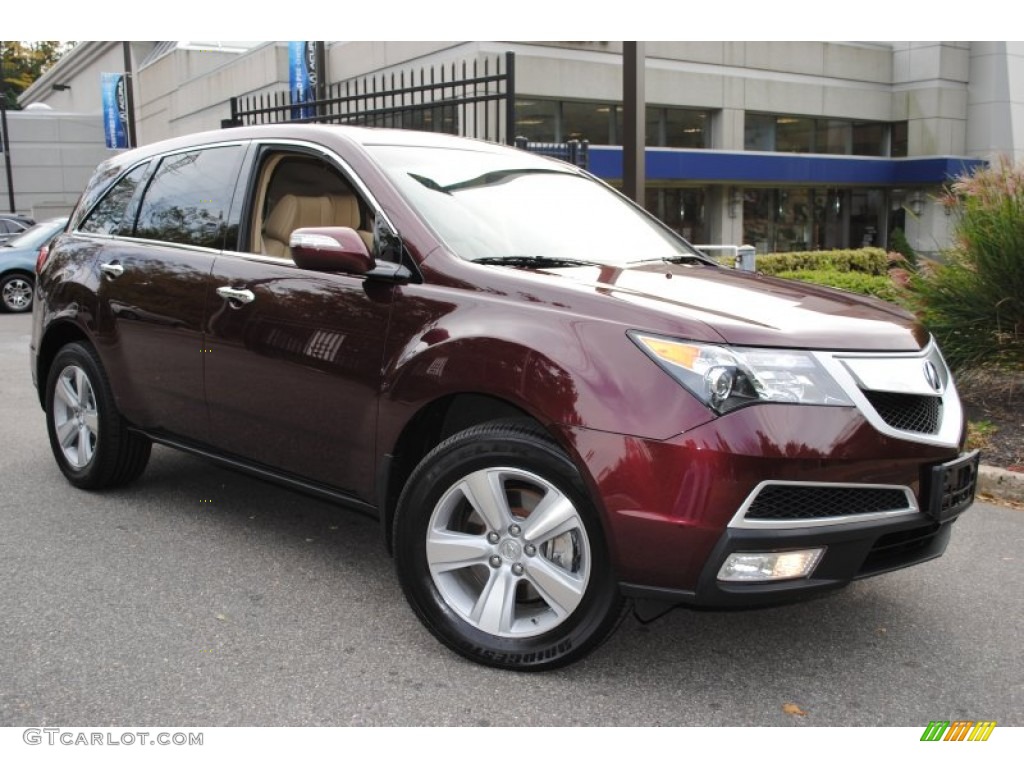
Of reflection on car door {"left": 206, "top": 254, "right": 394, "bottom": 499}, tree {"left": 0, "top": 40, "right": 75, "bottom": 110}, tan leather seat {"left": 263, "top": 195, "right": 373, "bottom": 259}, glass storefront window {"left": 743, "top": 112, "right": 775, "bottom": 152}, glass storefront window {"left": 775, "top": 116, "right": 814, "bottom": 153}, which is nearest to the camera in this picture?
reflection on car door {"left": 206, "top": 254, "right": 394, "bottom": 499}

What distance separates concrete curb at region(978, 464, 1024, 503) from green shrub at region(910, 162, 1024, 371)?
1453 mm

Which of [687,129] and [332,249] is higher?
[687,129]

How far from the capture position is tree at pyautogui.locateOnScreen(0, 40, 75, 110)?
65.0 metres

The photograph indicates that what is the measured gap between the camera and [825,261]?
1975cm

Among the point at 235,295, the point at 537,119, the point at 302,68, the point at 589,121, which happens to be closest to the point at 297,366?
the point at 235,295

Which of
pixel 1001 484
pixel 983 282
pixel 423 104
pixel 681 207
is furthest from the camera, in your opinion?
pixel 681 207

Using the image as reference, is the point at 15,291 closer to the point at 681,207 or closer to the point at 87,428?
the point at 87,428

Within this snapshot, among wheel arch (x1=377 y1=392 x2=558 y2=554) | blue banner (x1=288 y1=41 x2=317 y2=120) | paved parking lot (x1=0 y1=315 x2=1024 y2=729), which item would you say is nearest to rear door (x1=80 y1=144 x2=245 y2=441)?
paved parking lot (x1=0 y1=315 x2=1024 y2=729)

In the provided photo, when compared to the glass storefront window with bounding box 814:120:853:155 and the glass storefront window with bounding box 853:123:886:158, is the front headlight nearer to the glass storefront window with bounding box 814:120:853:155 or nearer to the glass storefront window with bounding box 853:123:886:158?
the glass storefront window with bounding box 814:120:853:155

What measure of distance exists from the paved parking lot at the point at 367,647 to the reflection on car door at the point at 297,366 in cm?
54

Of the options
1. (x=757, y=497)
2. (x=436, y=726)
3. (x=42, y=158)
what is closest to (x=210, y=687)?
(x=436, y=726)

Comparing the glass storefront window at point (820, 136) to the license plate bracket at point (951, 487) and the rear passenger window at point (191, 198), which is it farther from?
the license plate bracket at point (951, 487)

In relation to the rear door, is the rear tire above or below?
below
